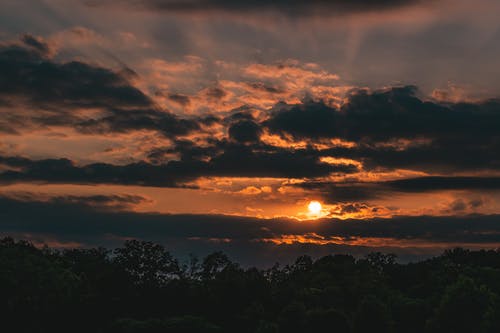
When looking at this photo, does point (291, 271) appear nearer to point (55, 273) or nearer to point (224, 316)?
point (224, 316)

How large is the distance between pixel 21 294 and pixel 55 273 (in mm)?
7181

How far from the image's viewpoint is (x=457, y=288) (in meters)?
110

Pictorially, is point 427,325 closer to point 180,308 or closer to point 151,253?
point 180,308

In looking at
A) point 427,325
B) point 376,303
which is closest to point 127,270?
point 376,303

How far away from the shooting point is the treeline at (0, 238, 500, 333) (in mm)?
105188

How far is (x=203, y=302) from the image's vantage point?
115 m

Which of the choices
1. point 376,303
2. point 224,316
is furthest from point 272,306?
point 376,303

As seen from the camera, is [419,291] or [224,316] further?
[419,291]

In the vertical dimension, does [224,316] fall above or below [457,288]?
below

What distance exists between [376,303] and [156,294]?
35793 mm

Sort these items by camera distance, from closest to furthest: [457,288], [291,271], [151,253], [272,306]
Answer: [457,288] → [272,306] → [151,253] → [291,271]

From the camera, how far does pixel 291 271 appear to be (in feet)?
559

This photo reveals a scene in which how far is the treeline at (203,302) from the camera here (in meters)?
105

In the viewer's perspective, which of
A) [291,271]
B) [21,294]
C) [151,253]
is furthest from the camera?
[291,271]
